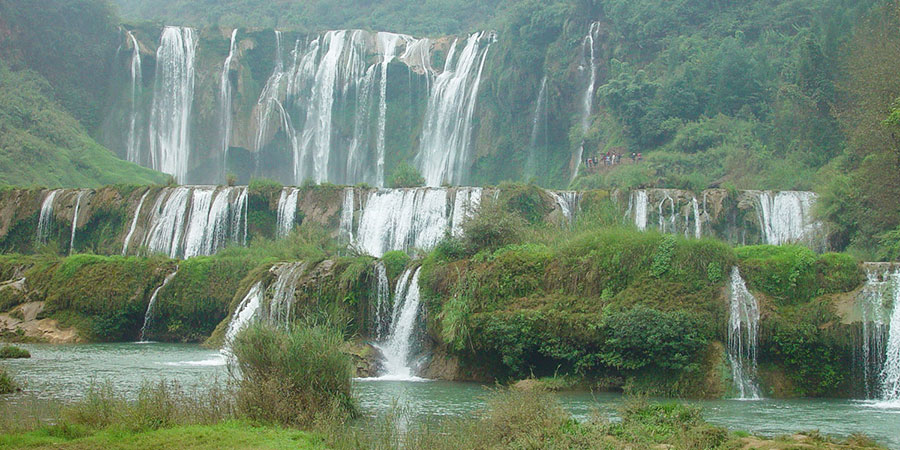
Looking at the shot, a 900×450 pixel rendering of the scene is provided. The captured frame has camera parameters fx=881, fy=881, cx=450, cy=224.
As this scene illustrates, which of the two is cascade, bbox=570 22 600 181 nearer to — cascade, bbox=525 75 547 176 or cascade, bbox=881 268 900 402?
cascade, bbox=525 75 547 176

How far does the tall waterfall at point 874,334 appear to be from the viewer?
17.0m

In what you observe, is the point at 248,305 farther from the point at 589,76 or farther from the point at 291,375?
the point at 589,76

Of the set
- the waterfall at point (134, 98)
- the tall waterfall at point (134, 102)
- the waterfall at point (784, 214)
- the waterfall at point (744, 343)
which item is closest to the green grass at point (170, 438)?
the waterfall at point (744, 343)

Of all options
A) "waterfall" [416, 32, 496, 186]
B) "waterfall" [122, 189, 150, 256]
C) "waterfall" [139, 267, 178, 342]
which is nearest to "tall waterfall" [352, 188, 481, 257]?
"waterfall" [139, 267, 178, 342]

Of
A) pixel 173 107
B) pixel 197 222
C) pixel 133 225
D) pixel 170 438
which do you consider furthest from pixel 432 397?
pixel 173 107

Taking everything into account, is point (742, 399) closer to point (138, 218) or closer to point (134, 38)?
point (138, 218)

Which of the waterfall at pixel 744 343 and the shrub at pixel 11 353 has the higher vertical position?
the waterfall at pixel 744 343

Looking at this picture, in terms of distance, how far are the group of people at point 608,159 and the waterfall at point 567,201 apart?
1194 centimetres

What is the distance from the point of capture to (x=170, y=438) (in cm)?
1079

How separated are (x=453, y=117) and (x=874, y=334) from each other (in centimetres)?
4264

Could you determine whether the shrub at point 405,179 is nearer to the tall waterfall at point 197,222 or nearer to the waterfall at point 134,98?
the tall waterfall at point 197,222

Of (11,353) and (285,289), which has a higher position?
(285,289)

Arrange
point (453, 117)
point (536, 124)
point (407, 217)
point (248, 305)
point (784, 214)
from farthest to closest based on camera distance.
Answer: point (453, 117)
point (536, 124)
point (407, 217)
point (784, 214)
point (248, 305)

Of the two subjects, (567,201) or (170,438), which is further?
(567,201)
